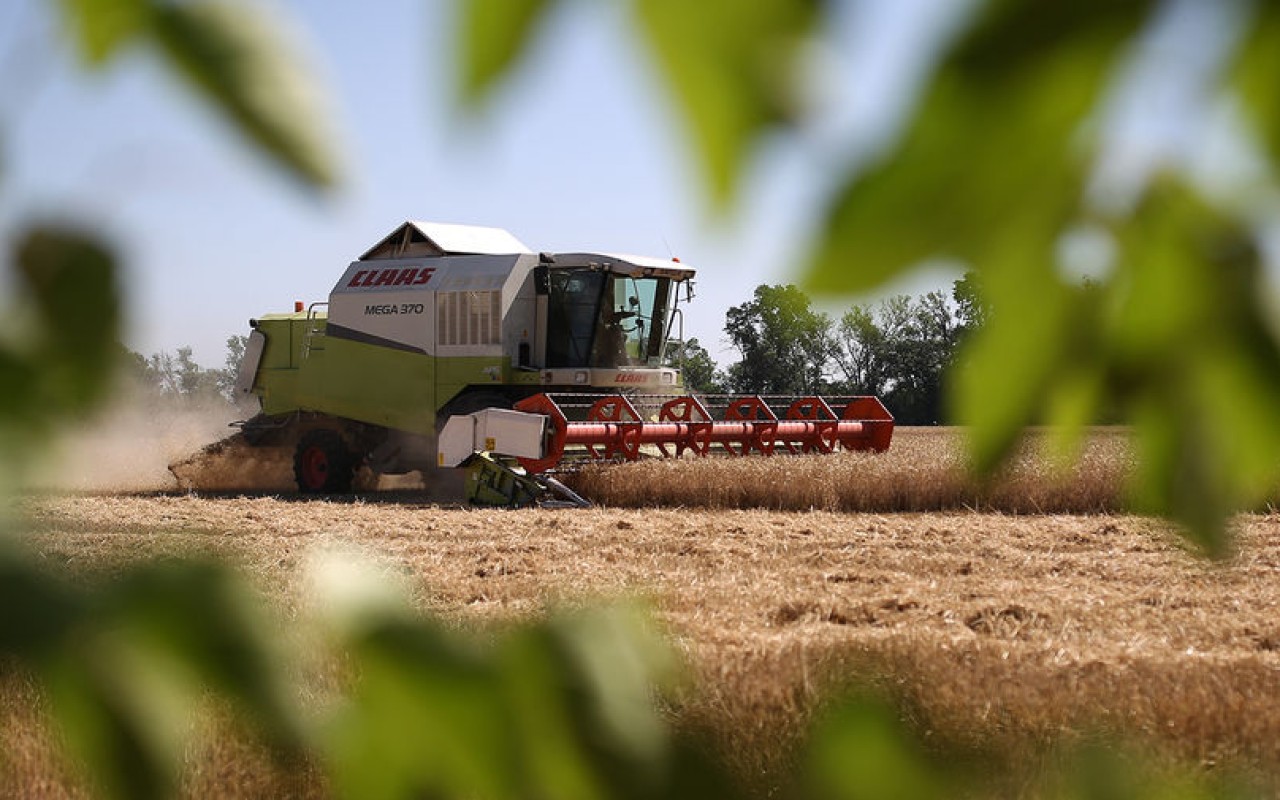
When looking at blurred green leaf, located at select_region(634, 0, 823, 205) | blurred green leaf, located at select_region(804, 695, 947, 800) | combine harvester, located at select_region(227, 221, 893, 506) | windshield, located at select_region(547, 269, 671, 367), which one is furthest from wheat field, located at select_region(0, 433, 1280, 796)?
windshield, located at select_region(547, 269, 671, 367)

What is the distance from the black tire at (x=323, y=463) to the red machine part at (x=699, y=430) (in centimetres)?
304

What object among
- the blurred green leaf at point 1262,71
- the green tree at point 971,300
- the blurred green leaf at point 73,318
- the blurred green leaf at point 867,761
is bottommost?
the blurred green leaf at point 867,761

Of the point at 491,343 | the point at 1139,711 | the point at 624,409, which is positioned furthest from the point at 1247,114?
the point at 491,343

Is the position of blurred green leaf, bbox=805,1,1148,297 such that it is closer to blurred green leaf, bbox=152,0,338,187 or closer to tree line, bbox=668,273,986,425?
tree line, bbox=668,273,986,425

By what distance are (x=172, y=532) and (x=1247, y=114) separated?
0.28 metres

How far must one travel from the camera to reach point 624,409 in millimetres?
13289

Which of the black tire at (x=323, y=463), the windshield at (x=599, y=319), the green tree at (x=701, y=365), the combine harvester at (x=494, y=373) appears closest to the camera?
the green tree at (x=701, y=365)

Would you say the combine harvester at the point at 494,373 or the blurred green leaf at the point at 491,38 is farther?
Result: the combine harvester at the point at 494,373

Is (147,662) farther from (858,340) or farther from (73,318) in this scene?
(858,340)

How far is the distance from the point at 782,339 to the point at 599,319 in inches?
530

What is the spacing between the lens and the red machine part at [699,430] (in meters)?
12.2

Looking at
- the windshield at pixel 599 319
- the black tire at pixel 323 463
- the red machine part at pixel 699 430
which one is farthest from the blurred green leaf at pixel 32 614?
the black tire at pixel 323 463

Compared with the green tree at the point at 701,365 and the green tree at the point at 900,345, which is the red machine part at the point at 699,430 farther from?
the green tree at the point at 900,345

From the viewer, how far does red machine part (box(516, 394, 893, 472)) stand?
1221 centimetres
